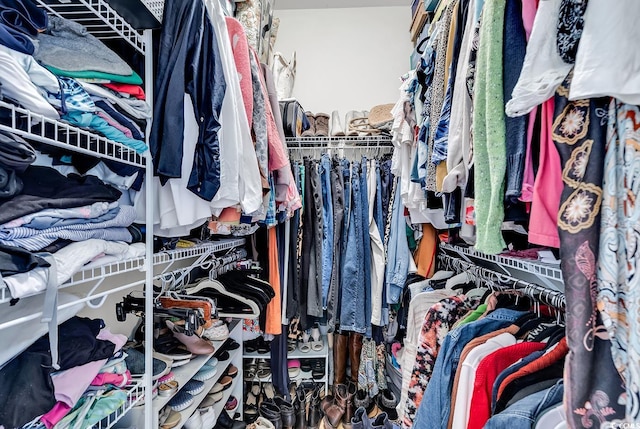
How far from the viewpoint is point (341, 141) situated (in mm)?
2006

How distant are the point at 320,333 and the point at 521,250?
58.8 inches

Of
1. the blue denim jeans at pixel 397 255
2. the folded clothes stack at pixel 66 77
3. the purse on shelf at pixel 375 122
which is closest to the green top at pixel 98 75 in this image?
the folded clothes stack at pixel 66 77

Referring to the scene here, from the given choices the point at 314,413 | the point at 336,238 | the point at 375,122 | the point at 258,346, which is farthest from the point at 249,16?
the point at 314,413

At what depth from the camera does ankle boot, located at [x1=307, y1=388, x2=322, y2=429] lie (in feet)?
6.06

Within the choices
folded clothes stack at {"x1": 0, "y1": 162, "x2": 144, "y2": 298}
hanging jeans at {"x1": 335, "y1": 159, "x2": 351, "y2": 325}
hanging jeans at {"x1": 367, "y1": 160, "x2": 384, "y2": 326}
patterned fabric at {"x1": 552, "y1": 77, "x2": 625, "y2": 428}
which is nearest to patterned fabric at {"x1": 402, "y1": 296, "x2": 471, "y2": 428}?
patterned fabric at {"x1": 552, "y1": 77, "x2": 625, "y2": 428}

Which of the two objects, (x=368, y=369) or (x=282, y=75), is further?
(x=282, y=75)

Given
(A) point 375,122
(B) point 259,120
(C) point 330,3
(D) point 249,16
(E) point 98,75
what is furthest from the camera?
(C) point 330,3

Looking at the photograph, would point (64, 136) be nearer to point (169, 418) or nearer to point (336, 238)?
point (169, 418)

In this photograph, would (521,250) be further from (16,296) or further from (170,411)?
(170,411)

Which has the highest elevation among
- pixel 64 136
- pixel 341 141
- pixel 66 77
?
pixel 341 141

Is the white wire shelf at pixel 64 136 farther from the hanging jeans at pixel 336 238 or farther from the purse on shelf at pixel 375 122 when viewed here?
the purse on shelf at pixel 375 122

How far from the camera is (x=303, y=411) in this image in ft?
6.00

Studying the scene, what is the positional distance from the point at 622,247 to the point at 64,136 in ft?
3.35

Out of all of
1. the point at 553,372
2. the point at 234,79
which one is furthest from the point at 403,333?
the point at 234,79
